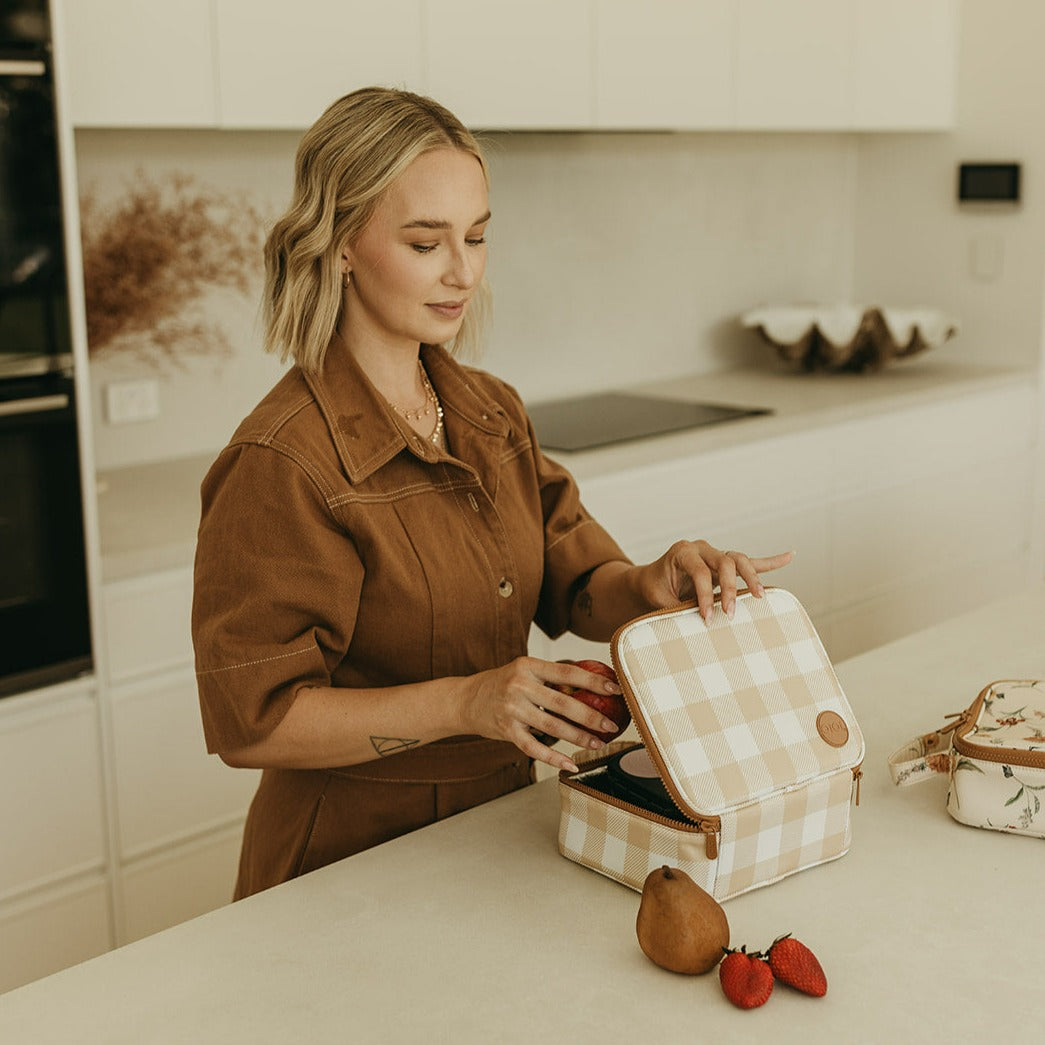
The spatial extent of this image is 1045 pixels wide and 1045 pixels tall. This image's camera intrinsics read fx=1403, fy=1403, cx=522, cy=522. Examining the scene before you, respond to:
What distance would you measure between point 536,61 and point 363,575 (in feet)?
6.23

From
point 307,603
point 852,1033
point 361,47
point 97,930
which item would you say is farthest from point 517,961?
point 361,47

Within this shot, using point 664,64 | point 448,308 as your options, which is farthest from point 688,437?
point 448,308

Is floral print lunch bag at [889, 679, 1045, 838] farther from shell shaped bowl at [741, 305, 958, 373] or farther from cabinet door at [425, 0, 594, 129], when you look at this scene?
shell shaped bowl at [741, 305, 958, 373]

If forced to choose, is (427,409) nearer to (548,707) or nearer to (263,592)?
(263,592)

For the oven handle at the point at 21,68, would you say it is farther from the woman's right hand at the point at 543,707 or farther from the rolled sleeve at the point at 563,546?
the woman's right hand at the point at 543,707

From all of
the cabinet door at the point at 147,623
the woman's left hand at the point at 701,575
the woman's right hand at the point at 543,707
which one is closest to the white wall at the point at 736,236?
the cabinet door at the point at 147,623

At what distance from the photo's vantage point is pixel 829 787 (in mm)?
1197

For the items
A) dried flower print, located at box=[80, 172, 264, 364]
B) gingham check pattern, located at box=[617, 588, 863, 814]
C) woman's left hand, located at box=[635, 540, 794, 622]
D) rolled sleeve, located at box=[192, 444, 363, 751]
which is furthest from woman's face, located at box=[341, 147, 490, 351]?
dried flower print, located at box=[80, 172, 264, 364]

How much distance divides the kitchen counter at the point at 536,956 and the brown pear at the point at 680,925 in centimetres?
2

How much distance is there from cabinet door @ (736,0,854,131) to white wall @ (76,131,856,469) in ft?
1.17

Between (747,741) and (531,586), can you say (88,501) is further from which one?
(747,741)

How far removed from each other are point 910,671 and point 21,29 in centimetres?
149

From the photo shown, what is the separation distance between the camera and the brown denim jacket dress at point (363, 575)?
1294mm

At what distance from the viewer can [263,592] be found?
50.6 inches
